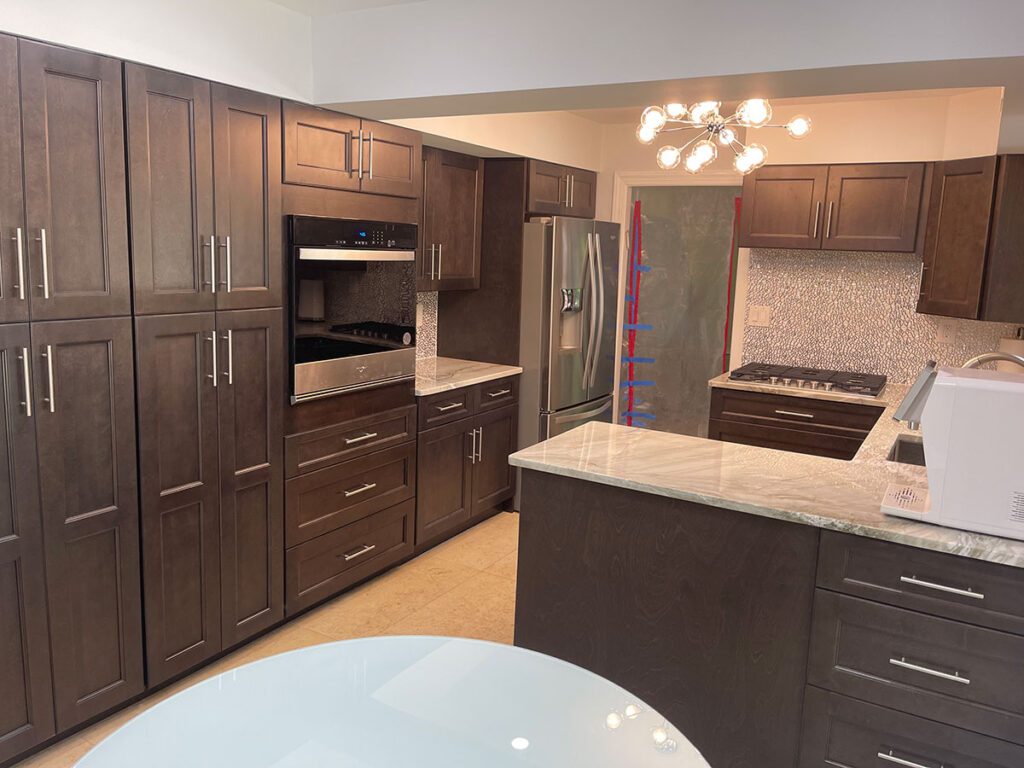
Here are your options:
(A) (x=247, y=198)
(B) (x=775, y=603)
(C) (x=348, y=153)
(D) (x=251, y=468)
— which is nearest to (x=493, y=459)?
(D) (x=251, y=468)

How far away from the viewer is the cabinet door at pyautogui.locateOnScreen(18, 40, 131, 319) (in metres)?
2.14

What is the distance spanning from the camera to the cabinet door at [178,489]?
2543 mm

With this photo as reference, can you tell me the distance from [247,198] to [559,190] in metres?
2.40

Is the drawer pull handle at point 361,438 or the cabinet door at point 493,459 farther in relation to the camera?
the cabinet door at point 493,459

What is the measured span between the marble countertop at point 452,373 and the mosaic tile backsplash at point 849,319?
1642 millimetres

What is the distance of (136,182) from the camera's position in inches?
94.9

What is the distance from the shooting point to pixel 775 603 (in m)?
2.05

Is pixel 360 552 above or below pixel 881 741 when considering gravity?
below

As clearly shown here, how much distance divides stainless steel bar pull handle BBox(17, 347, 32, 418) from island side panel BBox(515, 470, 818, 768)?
145cm

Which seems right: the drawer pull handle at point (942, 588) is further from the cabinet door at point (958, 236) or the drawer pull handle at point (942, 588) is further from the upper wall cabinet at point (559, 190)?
the upper wall cabinet at point (559, 190)

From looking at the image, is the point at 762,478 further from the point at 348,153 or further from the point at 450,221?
the point at 450,221

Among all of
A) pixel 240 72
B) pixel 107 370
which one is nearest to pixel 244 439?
pixel 107 370

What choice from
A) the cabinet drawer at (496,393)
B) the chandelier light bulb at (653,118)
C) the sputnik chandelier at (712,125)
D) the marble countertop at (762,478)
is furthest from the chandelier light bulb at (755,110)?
the cabinet drawer at (496,393)

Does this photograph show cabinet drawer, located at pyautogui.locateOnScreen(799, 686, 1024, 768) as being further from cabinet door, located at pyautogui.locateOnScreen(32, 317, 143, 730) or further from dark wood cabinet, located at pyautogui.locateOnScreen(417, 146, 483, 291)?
→ dark wood cabinet, located at pyautogui.locateOnScreen(417, 146, 483, 291)
